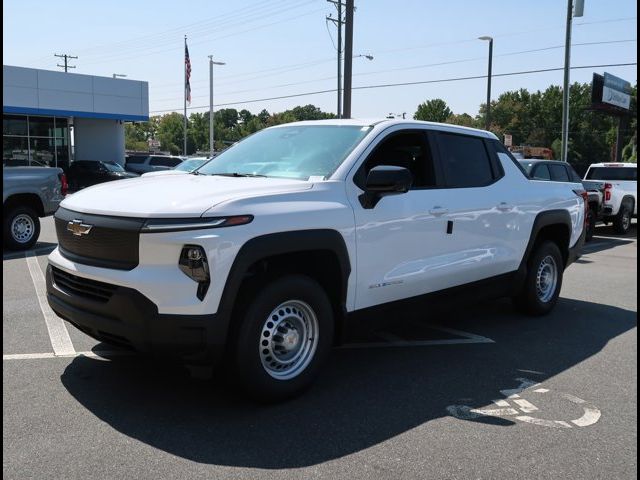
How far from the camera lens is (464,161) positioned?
226 inches

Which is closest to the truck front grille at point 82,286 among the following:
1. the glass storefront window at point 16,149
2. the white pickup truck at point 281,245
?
the white pickup truck at point 281,245

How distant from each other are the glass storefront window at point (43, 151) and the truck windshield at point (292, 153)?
26.3 metres

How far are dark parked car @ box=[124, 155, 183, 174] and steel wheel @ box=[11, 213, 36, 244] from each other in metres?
21.1

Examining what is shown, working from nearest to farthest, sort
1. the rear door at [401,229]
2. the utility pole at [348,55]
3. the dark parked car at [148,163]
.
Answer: the rear door at [401,229] → the utility pole at [348,55] → the dark parked car at [148,163]

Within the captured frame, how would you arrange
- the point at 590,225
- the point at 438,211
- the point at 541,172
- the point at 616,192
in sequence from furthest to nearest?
the point at 616,192, the point at 590,225, the point at 541,172, the point at 438,211

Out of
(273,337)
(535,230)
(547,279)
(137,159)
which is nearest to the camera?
(273,337)

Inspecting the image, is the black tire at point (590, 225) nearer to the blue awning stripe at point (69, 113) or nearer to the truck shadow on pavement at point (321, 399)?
the truck shadow on pavement at point (321, 399)

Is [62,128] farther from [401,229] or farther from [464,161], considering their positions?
[401,229]

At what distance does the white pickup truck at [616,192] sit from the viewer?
16.5 m

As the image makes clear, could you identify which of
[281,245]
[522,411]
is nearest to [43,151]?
[281,245]

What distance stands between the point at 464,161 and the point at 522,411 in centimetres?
242

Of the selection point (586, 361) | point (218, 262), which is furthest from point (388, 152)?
point (586, 361)

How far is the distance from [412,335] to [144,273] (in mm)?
3086

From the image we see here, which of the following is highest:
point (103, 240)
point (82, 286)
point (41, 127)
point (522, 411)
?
point (41, 127)
